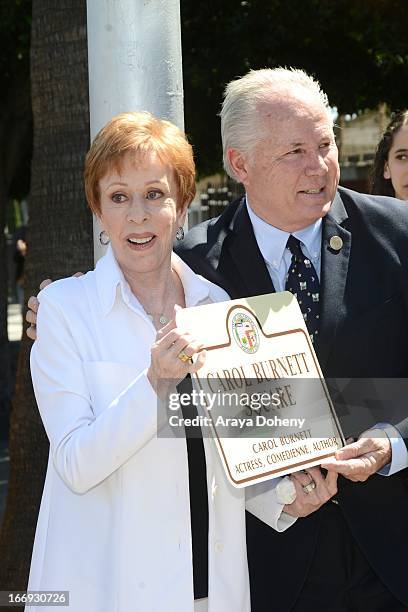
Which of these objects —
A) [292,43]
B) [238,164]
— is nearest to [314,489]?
[238,164]

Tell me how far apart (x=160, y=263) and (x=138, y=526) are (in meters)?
0.72

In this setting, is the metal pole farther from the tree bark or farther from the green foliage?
the green foliage

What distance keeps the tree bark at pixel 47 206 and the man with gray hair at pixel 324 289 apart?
1.97 meters

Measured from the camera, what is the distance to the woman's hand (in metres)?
2.49

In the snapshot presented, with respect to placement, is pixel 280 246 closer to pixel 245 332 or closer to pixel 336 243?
pixel 336 243

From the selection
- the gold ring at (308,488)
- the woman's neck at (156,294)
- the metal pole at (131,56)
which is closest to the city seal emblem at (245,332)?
the woman's neck at (156,294)

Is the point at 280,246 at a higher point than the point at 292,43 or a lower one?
lower

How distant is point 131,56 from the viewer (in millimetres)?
3365

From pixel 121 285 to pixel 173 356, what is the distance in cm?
43

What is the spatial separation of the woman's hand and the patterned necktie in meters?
0.56

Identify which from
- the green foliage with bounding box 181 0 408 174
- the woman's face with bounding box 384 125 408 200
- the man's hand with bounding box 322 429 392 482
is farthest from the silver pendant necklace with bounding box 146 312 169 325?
the green foliage with bounding box 181 0 408 174

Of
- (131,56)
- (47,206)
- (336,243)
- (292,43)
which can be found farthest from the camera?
(292,43)

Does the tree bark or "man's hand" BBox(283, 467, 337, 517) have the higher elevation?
the tree bark

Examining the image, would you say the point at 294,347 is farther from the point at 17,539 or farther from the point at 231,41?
the point at 231,41
